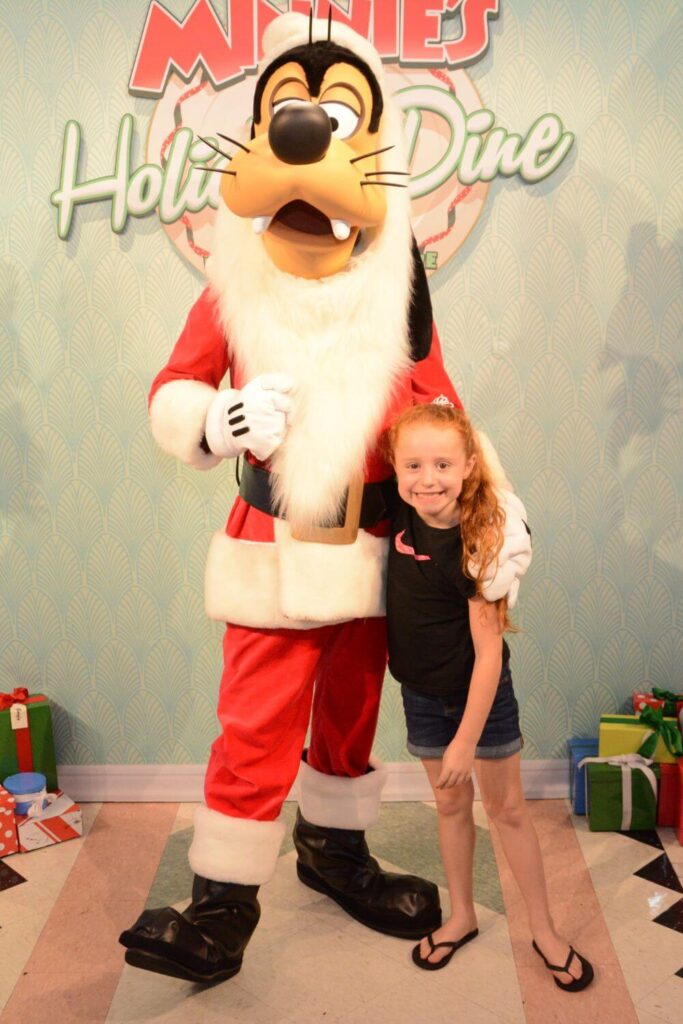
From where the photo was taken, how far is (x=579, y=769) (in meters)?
2.39

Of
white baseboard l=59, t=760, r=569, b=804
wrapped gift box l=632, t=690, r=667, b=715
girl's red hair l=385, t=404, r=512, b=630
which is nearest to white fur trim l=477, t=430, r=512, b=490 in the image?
girl's red hair l=385, t=404, r=512, b=630

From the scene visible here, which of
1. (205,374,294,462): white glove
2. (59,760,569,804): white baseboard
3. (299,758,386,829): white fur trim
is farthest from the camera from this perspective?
(59,760,569,804): white baseboard

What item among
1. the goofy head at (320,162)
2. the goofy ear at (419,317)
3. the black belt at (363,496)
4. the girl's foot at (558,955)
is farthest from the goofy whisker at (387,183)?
the girl's foot at (558,955)

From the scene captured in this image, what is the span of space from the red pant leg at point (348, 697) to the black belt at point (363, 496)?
215 millimetres

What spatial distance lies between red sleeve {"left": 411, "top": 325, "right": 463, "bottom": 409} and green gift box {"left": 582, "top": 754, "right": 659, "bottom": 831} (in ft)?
3.18

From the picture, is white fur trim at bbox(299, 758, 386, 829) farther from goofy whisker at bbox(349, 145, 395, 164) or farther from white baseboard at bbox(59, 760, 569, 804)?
goofy whisker at bbox(349, 145, 395, 164)

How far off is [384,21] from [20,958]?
1.97 meters

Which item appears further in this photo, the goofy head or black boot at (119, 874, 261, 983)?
black boot at (119, 874, 261, 983)

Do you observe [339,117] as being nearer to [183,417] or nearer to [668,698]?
[183,417]

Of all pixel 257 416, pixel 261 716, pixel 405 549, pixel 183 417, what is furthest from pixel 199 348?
pixel 261 716

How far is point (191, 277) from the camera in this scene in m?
2.34

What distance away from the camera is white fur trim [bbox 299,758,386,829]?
2.06 m

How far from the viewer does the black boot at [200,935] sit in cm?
169

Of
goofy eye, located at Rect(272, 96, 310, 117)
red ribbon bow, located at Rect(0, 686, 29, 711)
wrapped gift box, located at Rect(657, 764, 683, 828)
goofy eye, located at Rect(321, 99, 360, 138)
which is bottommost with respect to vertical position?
wrapped gift box, located at Rect(657, 764, 683, 828)
